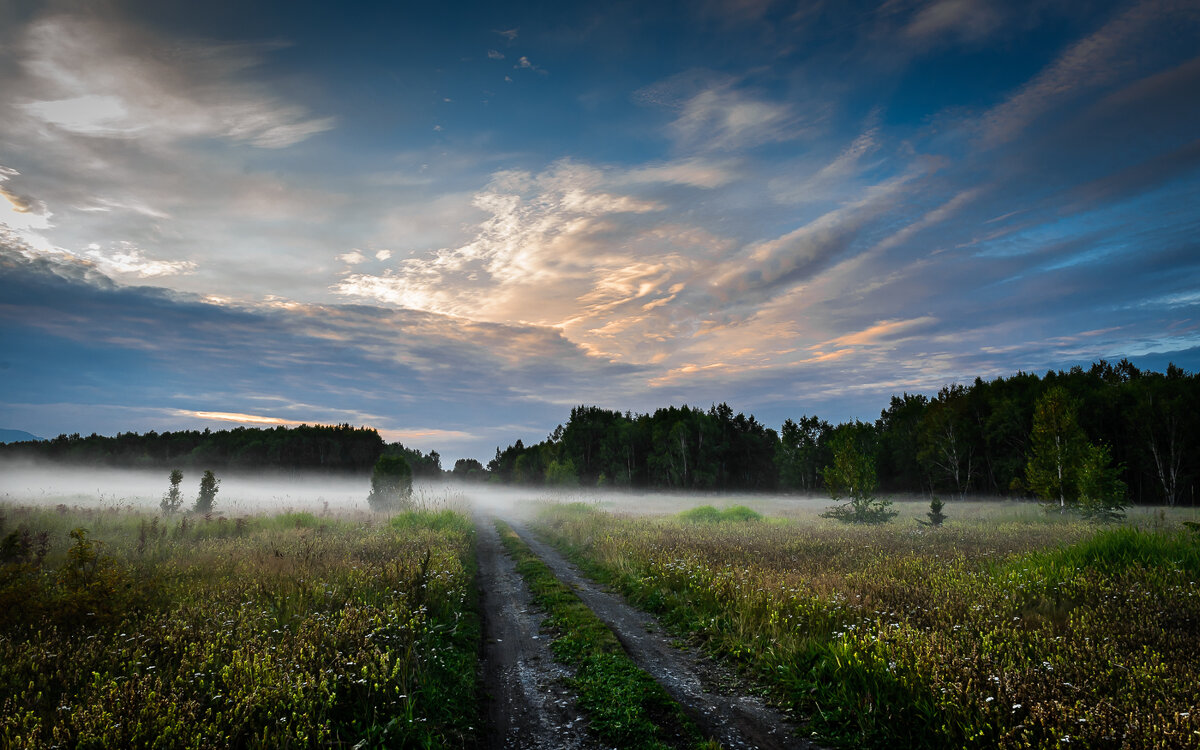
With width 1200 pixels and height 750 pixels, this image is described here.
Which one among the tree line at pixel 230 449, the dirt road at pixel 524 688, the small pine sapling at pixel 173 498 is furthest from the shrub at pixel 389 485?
the tree line at pixel 230 449

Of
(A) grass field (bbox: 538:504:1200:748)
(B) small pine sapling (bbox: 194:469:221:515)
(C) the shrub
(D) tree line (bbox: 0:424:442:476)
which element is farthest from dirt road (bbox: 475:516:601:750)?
(D) tree line (bbox: 0:424:442:476)

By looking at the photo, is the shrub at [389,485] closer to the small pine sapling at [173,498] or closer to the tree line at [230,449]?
the small pine sapling at [173,498]

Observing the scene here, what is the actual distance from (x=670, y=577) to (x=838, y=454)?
879 inches

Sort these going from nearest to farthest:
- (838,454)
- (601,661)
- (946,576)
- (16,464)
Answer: (601,661)
(946,576)
(838,454)
(16,464)

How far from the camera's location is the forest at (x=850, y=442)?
5075 centimetres

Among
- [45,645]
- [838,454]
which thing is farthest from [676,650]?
[838,454]

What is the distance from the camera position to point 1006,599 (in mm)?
8203

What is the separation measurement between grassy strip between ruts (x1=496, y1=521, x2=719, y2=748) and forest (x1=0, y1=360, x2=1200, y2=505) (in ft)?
78.9

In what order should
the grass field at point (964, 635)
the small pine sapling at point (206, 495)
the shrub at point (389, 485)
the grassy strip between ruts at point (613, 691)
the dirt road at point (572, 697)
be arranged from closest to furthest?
the grass field at point (964, 635)
the grassy strip between ruts at point (613, 691)
the dirt road at point (572, 697)
the small pine sapling at point (206, 495)
the shrub at point (389, 485)

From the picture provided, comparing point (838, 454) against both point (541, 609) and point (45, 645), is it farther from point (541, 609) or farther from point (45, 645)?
point (45, 645)

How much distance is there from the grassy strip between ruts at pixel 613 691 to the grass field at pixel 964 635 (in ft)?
5.42

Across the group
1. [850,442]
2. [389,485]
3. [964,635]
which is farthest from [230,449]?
[964,635]

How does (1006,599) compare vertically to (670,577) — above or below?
above

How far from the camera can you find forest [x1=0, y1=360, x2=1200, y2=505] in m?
50.8
